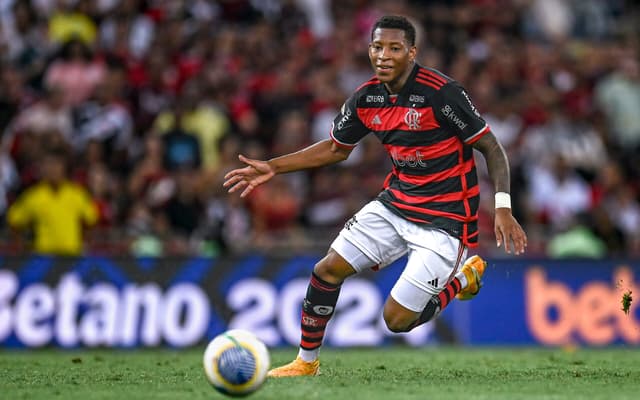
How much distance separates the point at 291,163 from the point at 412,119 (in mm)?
1090

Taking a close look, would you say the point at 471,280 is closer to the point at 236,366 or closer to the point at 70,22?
the point at 236,366

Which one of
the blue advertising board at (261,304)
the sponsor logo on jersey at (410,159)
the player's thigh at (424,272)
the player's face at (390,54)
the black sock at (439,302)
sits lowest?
the blue advertising board at (261,304)

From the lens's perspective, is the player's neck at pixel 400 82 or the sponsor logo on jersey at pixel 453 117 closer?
the sponsor logo on jersey at pixel 453 117

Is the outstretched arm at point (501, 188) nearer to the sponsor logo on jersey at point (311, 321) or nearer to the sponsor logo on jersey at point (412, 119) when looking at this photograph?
the sponsor logo on jersey at point (412, 119)

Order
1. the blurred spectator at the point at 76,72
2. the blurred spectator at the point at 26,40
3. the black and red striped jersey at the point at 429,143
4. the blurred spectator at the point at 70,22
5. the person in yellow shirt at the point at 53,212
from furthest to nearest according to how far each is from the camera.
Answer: the blurred spectator at the point at 70,22, the blurred spectator at the point at 26,40, the blurred spectator at the point at 76,72, the person in yellow shirt at the point at 53,212, the black and red striped jersey at the point at 429,143

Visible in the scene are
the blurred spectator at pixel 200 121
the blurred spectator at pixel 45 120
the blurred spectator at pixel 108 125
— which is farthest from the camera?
the blurred spectator at pixel 200 121

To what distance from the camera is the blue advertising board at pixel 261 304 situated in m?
14.2

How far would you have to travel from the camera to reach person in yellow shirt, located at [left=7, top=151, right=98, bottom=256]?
1476 cm

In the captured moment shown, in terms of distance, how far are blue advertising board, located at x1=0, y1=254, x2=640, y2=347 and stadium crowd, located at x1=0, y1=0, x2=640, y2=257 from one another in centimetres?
55

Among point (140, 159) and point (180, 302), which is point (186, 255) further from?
point (140, 159)

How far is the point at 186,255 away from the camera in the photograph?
14633 millimetres

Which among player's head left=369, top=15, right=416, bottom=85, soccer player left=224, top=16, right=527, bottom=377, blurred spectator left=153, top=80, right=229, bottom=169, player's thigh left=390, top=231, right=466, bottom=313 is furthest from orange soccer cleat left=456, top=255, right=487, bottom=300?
blurred spectator left=153, top=80, right=229, bottom=169

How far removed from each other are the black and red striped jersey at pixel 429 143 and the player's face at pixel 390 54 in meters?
0.17

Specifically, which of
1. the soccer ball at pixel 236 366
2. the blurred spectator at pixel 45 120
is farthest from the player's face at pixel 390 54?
the blurred spectator at pixel 45 120
